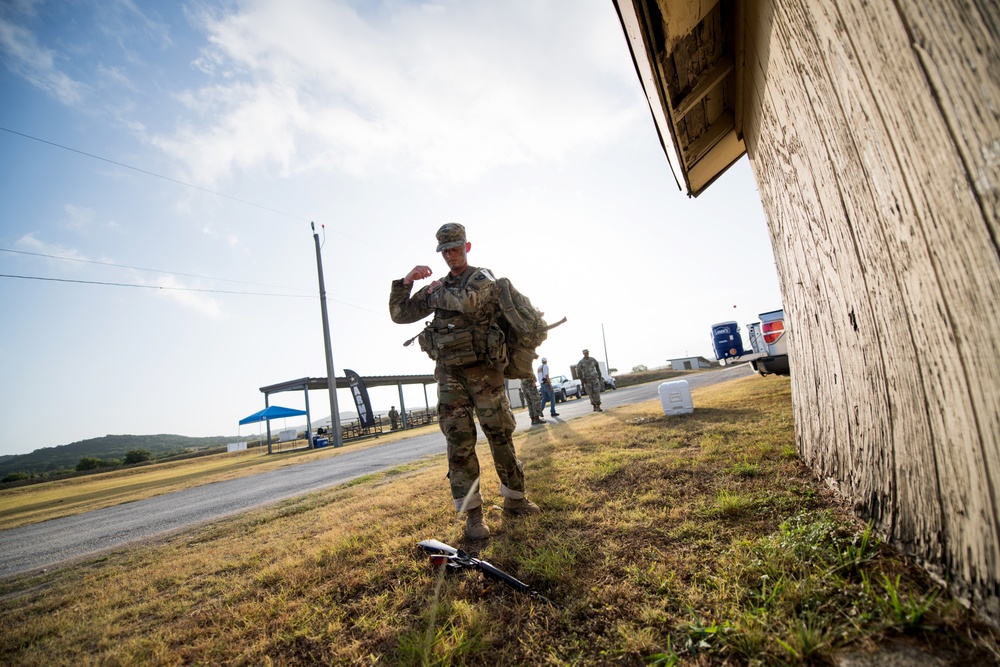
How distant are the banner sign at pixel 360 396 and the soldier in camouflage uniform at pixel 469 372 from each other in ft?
61.1

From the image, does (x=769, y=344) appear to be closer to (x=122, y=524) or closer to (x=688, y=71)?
(x=688, y=71)

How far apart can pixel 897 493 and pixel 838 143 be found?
4.06 feet

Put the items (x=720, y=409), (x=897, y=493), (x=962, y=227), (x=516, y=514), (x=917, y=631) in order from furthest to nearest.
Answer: (x=720, y=409), (x=516, y=514), (x=897, y=493), (x=917, y=631), (x=962, y=227)

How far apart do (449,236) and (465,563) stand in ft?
6.84

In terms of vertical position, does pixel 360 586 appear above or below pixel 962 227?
below

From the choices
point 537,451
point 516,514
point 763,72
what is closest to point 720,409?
point 537,451

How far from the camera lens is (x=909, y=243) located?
115 cm

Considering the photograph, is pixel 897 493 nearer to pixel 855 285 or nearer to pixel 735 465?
pixel 855 285

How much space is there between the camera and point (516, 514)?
9.32 ft

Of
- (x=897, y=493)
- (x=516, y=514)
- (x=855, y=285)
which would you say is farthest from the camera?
(x=516, y=514)

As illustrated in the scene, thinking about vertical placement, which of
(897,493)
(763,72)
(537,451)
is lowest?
(537,451)

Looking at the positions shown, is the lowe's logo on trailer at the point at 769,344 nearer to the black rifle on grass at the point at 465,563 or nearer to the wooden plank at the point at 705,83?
the wooden plank at the point at 705,83

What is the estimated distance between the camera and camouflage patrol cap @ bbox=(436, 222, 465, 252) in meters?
3.02

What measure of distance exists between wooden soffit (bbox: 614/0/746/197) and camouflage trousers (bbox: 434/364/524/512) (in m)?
2.04
